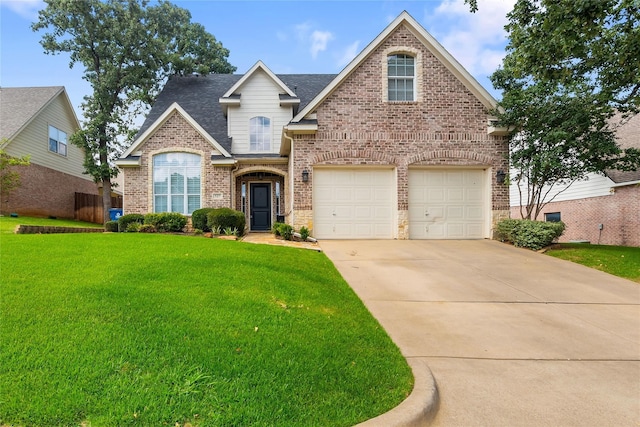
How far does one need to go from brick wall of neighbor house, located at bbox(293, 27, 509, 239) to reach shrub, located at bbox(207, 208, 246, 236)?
2.23 m

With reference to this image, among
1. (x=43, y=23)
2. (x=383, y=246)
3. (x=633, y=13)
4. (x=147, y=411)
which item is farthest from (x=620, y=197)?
(x=43, y=23)

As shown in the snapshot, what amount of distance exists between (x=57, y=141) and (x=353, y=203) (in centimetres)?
2082

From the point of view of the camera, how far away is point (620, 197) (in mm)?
16781

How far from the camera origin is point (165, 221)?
541 inches

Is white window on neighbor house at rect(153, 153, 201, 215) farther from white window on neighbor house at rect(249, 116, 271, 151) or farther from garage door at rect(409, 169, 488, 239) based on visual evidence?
garage door at rect(409, 169, 488, 239)

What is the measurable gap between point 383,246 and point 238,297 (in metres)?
7.51

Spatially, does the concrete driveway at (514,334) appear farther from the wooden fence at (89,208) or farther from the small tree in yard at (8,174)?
the wooden fence at (89,208)

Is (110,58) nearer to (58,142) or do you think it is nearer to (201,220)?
(58,142)

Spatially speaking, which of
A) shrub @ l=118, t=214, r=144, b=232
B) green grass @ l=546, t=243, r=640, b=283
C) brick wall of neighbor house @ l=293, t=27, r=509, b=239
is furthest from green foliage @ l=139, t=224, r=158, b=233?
green grass @ l=546, t=243, r=640, b=283

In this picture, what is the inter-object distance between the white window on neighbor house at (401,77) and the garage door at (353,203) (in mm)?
2766

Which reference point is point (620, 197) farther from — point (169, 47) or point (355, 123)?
point (169, 47)

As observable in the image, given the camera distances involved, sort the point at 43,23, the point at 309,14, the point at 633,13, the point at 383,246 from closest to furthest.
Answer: the point at 633,13
the point at 309,14
the point at 383,246
the point at 43,23

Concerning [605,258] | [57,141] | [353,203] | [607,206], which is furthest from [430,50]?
[57,141]

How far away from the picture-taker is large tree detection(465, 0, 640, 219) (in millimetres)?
8219
